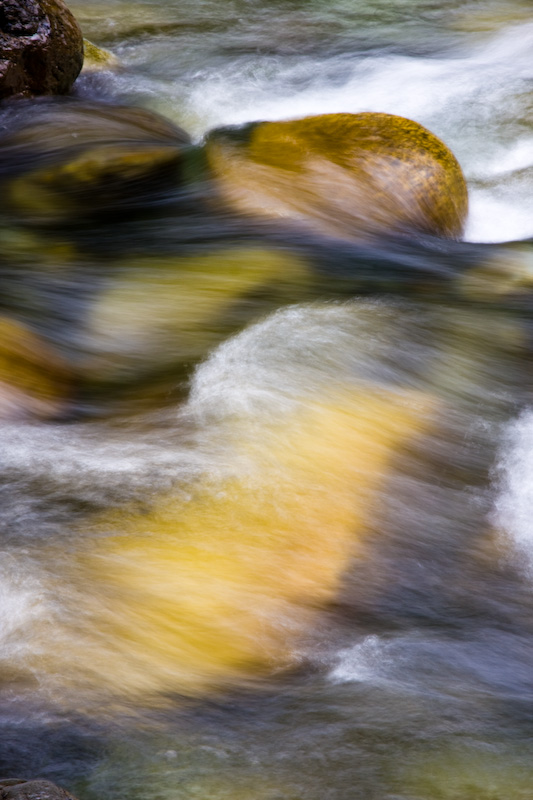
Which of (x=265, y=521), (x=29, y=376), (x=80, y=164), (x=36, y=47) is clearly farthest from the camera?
(x=36, y=47)

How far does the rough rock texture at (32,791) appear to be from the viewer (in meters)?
1.94

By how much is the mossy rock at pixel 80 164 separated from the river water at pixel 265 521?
Result: 0.89 ft

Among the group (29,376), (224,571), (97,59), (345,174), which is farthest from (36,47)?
(224,571)

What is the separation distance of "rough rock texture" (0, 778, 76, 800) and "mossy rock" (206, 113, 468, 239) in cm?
427

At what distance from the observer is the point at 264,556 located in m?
3.18

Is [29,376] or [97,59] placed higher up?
[97,59]

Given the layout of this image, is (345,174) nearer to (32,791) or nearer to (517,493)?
(517,493)

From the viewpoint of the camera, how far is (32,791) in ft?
6.44

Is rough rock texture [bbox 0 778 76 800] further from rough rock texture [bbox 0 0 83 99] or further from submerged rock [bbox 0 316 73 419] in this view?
rough rock texture [bbox 0 0 83 99]

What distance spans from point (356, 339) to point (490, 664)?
6.78ft

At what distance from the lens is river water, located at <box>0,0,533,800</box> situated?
8.09 feet

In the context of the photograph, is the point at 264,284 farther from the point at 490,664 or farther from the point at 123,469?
the point at 490,664

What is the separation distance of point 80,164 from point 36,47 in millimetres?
1660

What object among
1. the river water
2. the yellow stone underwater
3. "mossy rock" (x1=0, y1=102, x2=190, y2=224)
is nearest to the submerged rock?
the river water
